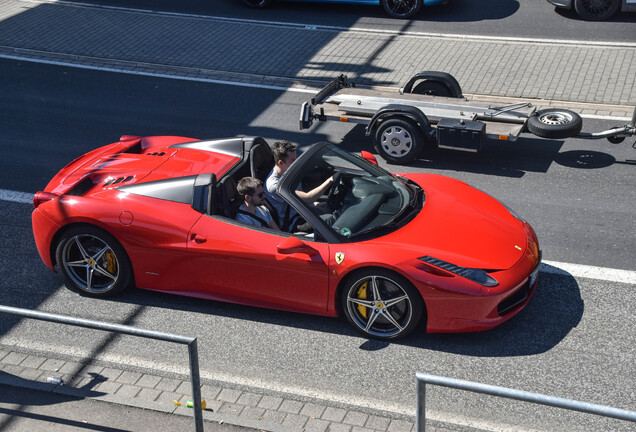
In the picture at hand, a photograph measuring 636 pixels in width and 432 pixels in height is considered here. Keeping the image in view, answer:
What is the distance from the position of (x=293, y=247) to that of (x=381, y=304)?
0.90 metres

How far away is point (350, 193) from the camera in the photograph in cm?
748

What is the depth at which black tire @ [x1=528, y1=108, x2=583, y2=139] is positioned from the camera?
10156 mm

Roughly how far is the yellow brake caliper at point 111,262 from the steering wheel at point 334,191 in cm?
212

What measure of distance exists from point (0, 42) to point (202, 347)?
462 inches

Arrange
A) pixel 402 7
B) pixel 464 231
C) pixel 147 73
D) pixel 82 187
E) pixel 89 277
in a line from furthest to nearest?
pixel 402 7, pixel 147 73, pixel 82 187, pixel 89 277, pixel 464 231

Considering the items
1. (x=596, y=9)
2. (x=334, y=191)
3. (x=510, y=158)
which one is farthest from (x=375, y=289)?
(x=596, y=9)

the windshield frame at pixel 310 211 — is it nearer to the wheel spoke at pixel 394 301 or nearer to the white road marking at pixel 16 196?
the wheel spoke at pixel 394 301

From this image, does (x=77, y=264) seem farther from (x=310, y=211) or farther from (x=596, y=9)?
(x=596, y=9)

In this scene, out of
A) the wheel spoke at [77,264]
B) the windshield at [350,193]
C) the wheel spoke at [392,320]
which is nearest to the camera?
the wheel spoke at [392,320]

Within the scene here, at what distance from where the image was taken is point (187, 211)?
24.2 feet

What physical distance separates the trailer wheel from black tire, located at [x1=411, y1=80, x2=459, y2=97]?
1325 mm

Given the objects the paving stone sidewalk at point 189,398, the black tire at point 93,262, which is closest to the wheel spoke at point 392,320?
the paving stone sidewalk at point 189,398

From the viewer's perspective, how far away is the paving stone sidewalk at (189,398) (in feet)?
19.4

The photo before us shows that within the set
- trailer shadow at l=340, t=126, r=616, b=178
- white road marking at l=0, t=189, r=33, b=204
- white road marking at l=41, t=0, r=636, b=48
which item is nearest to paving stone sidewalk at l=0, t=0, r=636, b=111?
white road marking at l=41, t=0, r=636, b=48
